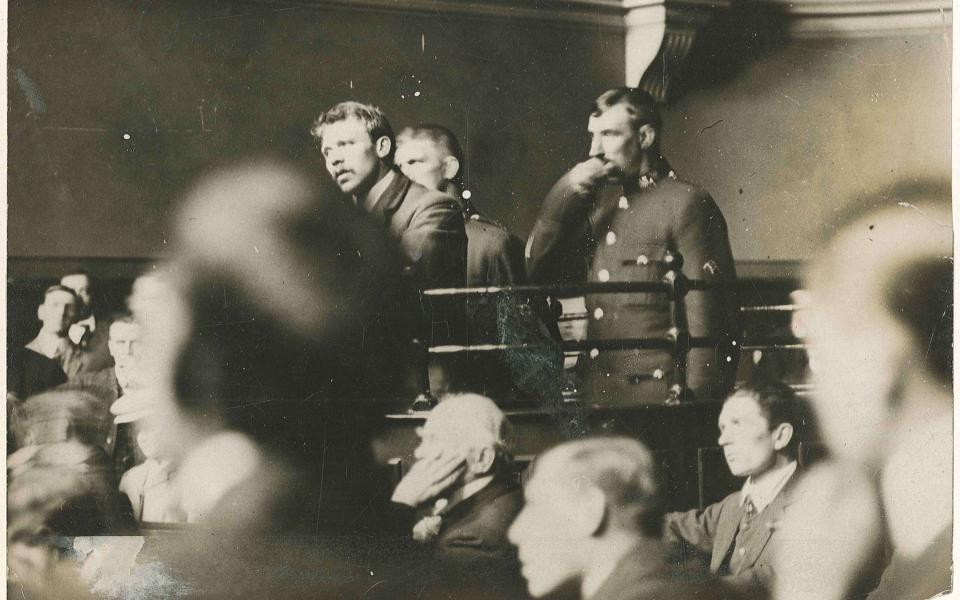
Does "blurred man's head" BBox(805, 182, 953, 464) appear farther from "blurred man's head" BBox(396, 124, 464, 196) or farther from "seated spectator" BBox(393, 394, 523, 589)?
"blurred man's head" BBox(396, 124, 464, 196)

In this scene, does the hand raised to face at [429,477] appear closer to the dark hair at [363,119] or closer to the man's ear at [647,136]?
the dark hair at [363,119]

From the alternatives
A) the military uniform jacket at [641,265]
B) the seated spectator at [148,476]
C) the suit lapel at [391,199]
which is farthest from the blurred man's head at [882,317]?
the seated spectator at [148,476]

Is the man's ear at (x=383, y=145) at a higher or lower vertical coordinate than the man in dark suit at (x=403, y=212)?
higher

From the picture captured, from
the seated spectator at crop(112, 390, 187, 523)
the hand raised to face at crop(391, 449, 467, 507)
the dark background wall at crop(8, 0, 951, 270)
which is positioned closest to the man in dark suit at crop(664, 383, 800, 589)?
the dark background wall at crop(8, 0, 951, 270)

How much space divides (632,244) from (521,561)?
81 cm

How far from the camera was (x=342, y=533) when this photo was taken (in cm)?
218

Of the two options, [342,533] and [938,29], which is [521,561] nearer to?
[342,533]

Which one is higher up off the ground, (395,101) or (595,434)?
(395,101)

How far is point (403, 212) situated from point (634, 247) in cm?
57

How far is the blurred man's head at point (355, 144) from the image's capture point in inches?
86.1

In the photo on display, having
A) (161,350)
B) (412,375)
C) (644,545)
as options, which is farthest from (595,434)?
(161,350)

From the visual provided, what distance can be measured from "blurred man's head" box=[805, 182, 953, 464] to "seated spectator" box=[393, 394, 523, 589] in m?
0.82

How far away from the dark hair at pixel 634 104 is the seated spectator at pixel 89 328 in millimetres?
1252

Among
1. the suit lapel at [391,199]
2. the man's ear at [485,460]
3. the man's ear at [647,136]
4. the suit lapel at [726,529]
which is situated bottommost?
the suit lapel at [726,529]
